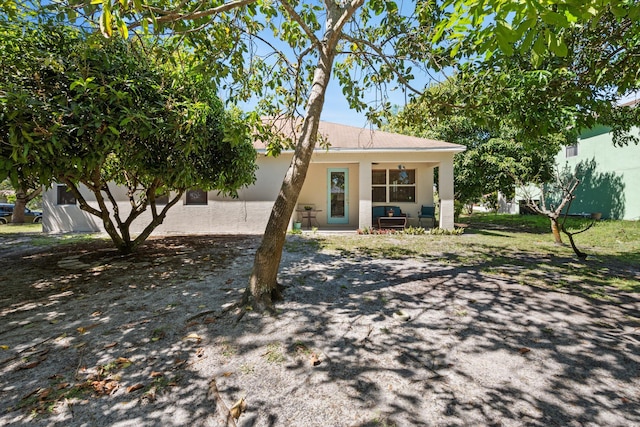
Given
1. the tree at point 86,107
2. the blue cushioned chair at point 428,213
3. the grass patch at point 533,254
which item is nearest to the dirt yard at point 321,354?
the grass patch at point 533,254

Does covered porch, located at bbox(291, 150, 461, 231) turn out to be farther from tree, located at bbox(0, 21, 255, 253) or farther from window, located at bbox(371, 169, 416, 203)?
tree, located at bbox(0, 21, 255, 253)

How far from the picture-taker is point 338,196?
1255cm

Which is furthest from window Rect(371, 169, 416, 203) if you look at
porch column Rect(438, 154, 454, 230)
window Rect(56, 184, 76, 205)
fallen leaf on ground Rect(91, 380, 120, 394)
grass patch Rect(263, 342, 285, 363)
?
window Rect(56, 184, 76, 205)

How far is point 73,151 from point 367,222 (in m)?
8.67

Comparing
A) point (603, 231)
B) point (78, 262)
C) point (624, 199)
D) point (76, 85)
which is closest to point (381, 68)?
point (76, 85)

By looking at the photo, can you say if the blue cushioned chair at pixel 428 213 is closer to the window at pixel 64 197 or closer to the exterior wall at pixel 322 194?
the exterior wall at pixel 322 194

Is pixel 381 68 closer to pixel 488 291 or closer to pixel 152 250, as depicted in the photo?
pixel 488 291

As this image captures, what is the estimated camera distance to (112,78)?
4133 mm

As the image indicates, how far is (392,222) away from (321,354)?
9300mm

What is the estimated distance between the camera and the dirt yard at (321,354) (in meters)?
2.12

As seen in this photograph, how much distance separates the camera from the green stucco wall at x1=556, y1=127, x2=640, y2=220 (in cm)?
1416

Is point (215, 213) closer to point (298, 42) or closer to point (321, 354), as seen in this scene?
point (298, 42)

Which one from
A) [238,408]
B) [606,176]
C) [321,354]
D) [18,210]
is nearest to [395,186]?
[321,354]

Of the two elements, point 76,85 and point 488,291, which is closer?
point 76,85
